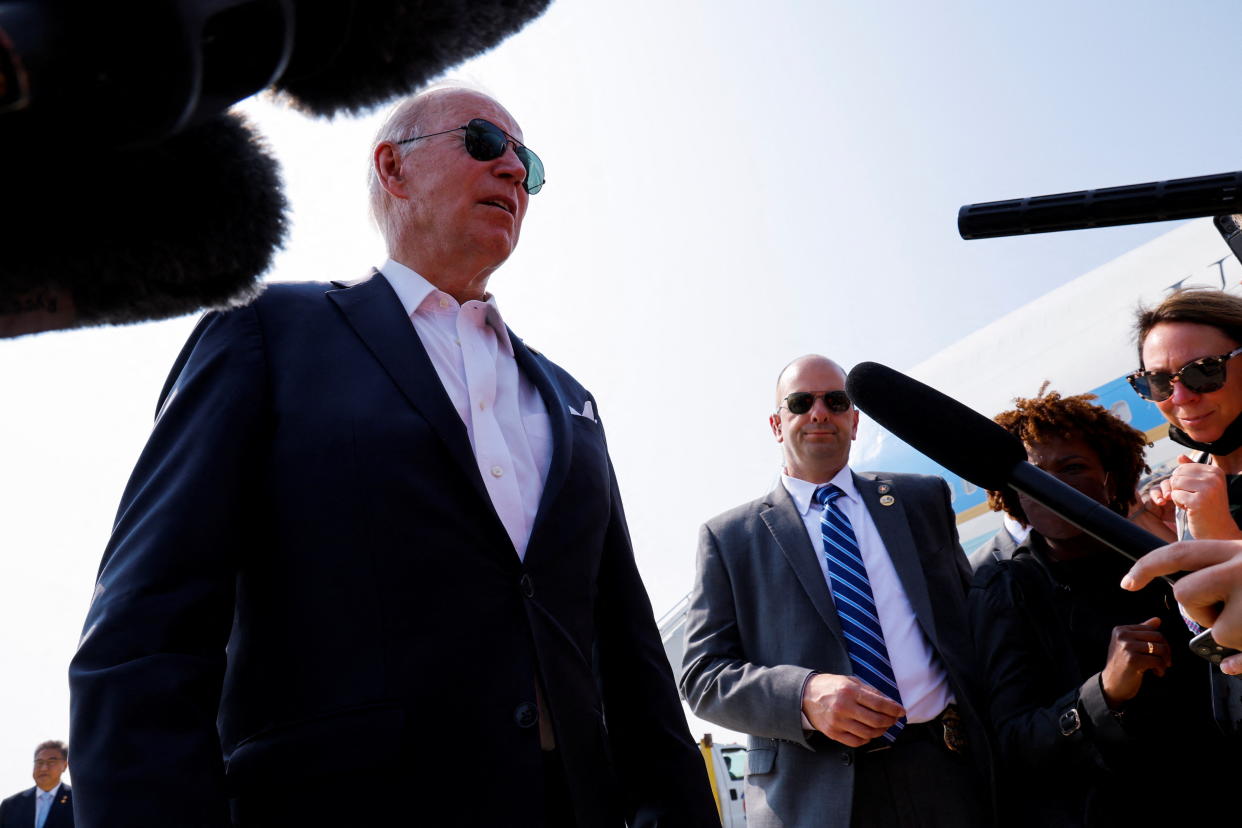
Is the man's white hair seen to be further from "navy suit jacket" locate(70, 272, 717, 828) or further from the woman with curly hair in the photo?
the woman with curly hair

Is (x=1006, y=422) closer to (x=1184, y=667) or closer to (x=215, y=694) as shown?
(x=1184, y=667)

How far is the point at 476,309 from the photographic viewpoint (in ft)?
8.28

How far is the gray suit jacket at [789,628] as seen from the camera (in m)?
3.59

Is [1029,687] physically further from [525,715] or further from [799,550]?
[525,715]

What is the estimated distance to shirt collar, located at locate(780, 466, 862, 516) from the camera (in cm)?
431

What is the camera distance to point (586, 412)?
260 cm

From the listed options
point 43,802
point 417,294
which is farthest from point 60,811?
point 417,294

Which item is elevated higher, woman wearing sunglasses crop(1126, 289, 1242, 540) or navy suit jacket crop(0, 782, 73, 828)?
woman wearing sunglasses crop(1126, 289, 1242, 540)

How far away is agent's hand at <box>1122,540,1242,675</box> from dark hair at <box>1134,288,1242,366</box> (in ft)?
8.09

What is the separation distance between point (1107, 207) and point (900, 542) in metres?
2.39

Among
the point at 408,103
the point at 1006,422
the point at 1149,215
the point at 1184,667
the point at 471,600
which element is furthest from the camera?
the point at 1006,422

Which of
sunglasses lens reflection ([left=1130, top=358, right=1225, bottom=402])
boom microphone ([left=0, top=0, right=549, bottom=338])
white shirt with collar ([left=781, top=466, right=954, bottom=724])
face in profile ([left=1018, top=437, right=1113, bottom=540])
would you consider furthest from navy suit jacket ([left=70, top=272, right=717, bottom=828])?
face in profile ([left=1018, top=437, right=1113, bottom=540])

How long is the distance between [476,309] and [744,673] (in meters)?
1.93

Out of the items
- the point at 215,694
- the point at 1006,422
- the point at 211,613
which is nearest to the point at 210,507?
the point at 211,613
